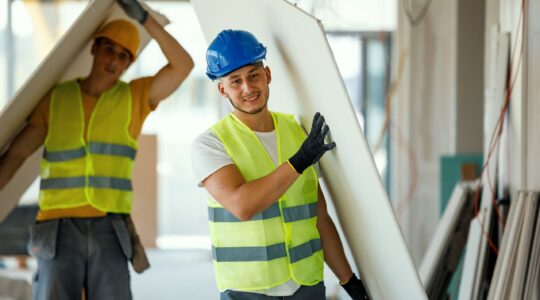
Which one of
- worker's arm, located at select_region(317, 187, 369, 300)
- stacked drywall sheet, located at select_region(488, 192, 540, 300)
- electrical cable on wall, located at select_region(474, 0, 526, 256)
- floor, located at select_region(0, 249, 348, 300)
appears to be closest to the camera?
worker's arm, located at select_region(317, 187, 369, 300)

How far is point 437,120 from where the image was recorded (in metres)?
6.58

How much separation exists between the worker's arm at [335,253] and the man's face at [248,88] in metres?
0.39

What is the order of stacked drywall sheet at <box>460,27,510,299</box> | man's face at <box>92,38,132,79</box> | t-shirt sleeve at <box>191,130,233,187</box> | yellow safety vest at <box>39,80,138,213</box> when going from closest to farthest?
t-shirt sleeve at <box>191,130,233,187</box>
yellow safety vest at <box>39,80,138,213</box>
man's face at <box>92,38,132,79</box>
stacked drywall sheet at <box>460,27,510,299</box>

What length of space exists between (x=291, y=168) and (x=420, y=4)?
447cm

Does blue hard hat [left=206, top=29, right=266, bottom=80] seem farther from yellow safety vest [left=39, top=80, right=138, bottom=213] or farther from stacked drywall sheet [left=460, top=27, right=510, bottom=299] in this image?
stacked drywall sheet [left=460, top=27, right=510, bottom=299]

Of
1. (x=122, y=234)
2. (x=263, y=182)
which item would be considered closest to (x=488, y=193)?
(x=122, y=234)

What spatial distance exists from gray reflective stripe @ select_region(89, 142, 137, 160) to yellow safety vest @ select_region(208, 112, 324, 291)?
0.90 meters

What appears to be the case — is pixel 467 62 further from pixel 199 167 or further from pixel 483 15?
pixel 199 167

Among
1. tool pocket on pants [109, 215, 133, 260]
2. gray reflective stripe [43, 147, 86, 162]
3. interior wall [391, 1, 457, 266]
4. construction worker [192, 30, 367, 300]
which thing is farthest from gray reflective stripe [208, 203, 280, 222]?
interior wall [391, 1, 457, 266]

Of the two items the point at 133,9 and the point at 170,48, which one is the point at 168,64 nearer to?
the point at 170,48

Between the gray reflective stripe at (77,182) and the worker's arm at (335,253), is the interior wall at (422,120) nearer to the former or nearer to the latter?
the gray reflective stripe at (77,182)

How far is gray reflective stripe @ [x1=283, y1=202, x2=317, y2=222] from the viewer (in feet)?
8.73

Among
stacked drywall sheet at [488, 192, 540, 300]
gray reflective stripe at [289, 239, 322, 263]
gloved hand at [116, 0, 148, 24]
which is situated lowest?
stacked drywall sheet at [488, 192, 540, 300]

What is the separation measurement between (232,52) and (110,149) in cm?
103
